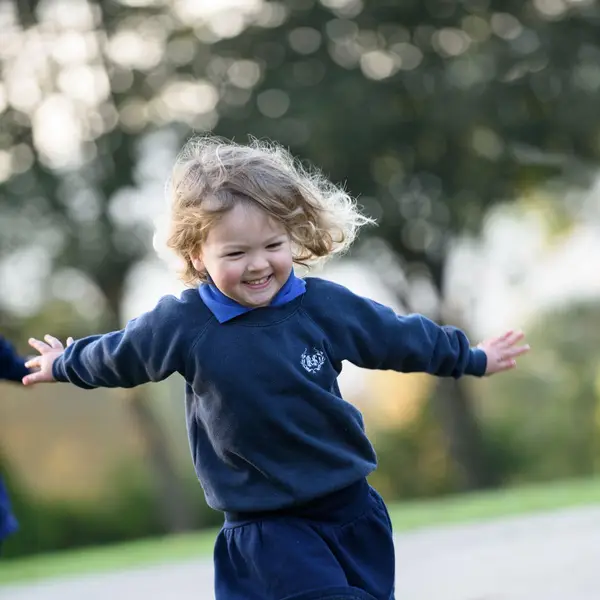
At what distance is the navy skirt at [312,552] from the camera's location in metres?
2.74

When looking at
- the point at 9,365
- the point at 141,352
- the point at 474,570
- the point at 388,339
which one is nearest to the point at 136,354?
the point at 141,352

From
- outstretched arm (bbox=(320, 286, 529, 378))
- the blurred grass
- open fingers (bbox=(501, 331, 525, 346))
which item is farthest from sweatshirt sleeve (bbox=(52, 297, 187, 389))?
the blurred grass

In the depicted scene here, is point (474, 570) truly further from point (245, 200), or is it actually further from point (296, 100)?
point (296, 100)

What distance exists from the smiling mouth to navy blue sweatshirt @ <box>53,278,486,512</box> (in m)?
0.07

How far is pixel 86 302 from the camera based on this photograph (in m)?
14.7

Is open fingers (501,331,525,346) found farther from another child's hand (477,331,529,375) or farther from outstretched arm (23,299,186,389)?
outstretched arm (23,299,186,389)

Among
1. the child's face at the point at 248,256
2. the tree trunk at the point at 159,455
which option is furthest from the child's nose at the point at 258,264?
the tree trunk at the point at 159,455

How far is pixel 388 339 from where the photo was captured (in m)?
2.95

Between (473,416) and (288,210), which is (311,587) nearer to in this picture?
(288,210)

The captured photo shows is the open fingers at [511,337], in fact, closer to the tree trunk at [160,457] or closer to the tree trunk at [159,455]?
the tree trunk at [159,455]

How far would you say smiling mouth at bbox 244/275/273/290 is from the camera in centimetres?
279

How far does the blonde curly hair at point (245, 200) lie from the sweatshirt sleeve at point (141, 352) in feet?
0.64

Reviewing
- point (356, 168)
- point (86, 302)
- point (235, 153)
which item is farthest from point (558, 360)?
point (235, 153)

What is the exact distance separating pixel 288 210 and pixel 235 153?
0.88ft
